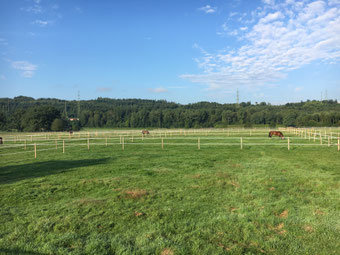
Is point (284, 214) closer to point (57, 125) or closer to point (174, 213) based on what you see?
point (174, 213)

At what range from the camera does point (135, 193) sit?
23.6 feet

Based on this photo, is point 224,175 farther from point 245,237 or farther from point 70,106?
point 70,106

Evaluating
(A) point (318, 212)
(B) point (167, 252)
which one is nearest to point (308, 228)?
(A) point (318, 212)

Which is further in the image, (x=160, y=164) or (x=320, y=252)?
(x=160, y=164)

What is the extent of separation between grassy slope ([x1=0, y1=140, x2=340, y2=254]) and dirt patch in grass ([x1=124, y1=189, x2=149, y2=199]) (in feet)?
0.10

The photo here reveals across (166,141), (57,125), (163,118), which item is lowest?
(166,141)

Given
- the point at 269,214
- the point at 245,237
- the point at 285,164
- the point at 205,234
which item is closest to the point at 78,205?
the point at 205,234

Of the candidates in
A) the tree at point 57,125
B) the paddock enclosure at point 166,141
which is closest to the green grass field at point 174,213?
the paddock enclosure at point 166,141

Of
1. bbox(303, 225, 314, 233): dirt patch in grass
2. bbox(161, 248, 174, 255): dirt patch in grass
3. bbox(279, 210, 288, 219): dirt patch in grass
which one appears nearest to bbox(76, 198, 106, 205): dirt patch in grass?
bbox(161, 248, 174, 255): dirt patch in grass

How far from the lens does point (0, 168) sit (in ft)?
40.8

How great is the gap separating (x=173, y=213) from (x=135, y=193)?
191 cm

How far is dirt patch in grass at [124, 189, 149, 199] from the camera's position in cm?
698

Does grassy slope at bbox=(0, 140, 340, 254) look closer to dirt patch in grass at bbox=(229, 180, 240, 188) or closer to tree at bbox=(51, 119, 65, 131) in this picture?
dirt patch in grass at bbox=(229, 180, 240, 188)

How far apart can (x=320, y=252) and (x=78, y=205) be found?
545 cm
